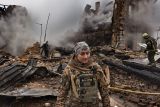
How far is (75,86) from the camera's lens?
3.87 metres

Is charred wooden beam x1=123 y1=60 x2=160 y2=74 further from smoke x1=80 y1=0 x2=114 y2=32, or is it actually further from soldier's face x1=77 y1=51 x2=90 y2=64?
smoke x1=80 y1=0 x2=114 y2=32

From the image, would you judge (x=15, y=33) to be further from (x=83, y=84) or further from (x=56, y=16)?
(x=83, y=84)

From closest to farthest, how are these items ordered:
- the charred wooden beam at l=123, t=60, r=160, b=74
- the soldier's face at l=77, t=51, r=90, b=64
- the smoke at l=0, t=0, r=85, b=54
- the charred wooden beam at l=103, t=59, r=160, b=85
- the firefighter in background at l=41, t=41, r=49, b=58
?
the soldier's face at l=77, t=51, r=90, b=64, the charred wooden beam at l=103, t=59, r=160, b=85, the charred wooden beam at l=123, t=60, r=160, b=74, the firefighter in background at l=41, t=41, r=49, b=58, the smoke at l=0, t=0, r=85, b=54

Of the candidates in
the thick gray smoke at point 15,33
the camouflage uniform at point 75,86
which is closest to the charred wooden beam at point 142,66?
the camouflage uniform at point 75,86

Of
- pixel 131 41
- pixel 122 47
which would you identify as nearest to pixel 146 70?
pixel 122 47

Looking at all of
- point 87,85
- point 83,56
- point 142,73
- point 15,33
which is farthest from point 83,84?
point 15,33

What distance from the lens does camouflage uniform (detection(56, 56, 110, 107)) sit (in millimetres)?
3779

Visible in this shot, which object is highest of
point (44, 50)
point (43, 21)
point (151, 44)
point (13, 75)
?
point (43, 21)

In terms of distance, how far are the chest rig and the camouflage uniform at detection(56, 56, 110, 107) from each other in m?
0.01

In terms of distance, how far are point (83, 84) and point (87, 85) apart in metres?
0.05

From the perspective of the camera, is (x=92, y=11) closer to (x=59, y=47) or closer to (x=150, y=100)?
(x=59, y=47)

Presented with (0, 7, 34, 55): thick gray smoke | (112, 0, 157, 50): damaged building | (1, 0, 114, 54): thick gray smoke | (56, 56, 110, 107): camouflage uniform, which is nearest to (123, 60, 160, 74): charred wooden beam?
(56, 56, 110, 107): camouflage uniform

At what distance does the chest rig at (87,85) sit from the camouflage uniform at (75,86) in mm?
11

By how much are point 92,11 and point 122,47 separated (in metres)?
6.93
